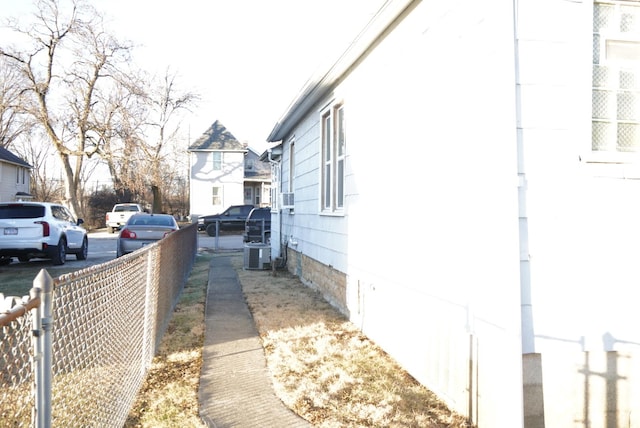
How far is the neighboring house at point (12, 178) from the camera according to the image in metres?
31.7

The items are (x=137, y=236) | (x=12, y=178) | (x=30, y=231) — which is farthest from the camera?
(x=12, y=178)

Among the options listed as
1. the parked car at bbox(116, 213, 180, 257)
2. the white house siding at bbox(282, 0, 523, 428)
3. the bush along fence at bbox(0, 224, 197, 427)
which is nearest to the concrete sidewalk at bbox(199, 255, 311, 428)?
the bush along fence at bbox(0, 224, 197, 427)

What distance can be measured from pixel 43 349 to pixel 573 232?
10.2 ft

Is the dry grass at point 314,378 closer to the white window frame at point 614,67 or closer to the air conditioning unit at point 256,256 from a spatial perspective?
the white window frame at point 614,67

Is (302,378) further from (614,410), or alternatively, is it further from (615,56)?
(615,56)

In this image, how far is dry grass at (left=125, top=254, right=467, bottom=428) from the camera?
376 cm

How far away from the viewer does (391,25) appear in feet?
17.5

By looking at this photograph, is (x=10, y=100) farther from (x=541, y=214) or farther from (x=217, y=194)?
(x=541, y=214)

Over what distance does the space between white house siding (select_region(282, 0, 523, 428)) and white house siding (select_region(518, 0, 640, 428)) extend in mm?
195

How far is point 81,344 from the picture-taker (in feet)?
10.2

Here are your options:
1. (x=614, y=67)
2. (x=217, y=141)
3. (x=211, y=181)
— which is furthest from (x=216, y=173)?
(x=614, y=67)

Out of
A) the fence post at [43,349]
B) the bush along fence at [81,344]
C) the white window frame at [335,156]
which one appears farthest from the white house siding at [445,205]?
the fence post at [43,349]

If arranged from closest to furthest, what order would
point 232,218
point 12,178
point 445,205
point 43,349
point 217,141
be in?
point 43,349
point 445,205
point 232,218
point 12,178
point 217,141

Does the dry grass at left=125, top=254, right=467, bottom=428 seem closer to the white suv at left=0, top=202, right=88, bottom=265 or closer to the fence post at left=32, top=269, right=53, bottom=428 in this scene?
the fence post at left=32, top=269, right=53, bottom=428
